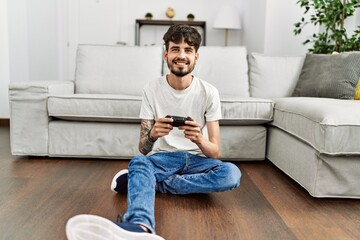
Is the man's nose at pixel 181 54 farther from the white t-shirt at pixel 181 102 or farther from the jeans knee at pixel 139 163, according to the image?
the jeans knee at pixel 139 163

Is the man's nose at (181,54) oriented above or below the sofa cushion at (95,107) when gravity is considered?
above

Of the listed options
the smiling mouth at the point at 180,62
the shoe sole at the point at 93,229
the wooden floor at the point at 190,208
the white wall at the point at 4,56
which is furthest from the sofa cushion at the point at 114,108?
the white wall at the point at 4,56

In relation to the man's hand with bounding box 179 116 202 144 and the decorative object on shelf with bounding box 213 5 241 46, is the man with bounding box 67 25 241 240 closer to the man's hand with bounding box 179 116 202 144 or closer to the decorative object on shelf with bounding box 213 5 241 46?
the man's hand with bounding box 179 116 202 144

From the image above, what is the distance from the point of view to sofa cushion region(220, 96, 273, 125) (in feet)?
8.27

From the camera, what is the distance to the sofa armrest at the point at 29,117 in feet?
8.25

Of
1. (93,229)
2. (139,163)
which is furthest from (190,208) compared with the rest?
(93,229)

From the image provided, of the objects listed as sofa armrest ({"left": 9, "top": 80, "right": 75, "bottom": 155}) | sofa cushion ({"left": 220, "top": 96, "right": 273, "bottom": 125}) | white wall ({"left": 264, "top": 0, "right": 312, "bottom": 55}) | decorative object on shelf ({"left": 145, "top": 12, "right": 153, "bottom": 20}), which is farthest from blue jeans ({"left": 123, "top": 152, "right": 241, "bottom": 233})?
decorative object on shelf ({"left": 145, "top": 12, "right": 153, "bottom": 20})

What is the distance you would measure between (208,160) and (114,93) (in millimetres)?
1344

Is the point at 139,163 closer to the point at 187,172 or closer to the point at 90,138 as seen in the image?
the point at 187,172

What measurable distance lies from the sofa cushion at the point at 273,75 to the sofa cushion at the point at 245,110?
50 cm

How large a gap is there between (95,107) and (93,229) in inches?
56.8

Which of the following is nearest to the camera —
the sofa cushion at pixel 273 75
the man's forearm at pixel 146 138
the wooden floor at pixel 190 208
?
the wooden floor at pixel 190 208

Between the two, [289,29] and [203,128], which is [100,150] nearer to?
[203,128]

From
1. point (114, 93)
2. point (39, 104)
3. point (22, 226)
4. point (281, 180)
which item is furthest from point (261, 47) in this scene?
point (22, 226)
